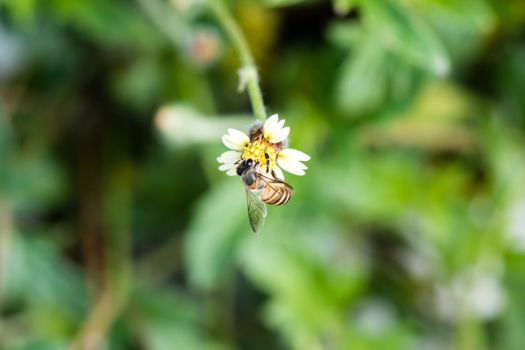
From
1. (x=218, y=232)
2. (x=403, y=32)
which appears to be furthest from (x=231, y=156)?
(x=218, y=232)

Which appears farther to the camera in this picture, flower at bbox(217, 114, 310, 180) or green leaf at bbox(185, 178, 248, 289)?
green leaf at bbox(185, 178, 248, 289)

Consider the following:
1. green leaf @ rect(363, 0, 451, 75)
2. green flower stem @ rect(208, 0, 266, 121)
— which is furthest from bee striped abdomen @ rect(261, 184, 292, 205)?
green leaf @ rect(363, 0, 451, 75)

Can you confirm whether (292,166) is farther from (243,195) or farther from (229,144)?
(243,195)

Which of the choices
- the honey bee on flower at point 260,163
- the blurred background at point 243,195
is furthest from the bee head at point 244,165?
the blurred background at point 243,195

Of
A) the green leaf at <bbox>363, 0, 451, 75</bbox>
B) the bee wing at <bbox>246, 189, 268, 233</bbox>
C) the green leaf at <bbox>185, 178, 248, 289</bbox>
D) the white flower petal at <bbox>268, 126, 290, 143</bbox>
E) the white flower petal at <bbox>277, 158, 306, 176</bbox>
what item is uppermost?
the green leaf at <bbox>363, 0, 451, 75</bbox>

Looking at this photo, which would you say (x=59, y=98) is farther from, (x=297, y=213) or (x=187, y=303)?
(x=297, y=213)

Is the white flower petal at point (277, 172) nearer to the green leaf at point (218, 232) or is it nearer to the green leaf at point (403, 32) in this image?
the green leaf at point (403, 32)

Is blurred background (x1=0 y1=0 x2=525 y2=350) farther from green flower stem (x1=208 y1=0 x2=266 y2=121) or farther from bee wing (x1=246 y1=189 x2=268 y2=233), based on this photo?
bee wing (x1=246 y1=189 x2=268 y2=233)
